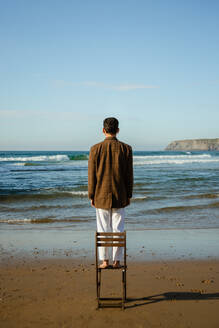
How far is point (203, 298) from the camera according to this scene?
148 inches

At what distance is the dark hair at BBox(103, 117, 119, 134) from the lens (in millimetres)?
3520

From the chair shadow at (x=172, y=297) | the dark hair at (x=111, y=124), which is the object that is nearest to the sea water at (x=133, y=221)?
the chair shadow at (x=172, y=297)

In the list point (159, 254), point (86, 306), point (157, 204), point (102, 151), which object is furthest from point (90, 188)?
point (157, 204)

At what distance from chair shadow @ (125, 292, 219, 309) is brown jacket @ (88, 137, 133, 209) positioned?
111 centimetres

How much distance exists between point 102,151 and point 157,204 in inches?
304

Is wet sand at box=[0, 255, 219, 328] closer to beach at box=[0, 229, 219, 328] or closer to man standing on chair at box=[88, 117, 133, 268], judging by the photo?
beach at box=[0, 229, 219, 328]

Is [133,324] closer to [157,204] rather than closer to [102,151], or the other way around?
[102,151]

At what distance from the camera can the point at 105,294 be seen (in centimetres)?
387

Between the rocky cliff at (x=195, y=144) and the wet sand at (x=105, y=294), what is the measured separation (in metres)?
141

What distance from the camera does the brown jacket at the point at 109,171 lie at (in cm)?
345

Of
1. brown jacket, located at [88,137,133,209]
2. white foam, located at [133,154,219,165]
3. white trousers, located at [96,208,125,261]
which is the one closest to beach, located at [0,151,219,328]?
white trousers, located at [96,208,125,261]

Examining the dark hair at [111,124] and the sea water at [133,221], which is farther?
the sea water at [133,221]

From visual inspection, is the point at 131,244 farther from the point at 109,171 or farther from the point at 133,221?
the point at 109,171

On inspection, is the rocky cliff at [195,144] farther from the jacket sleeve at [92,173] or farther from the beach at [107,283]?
the jacket sleeve at [92,173]
